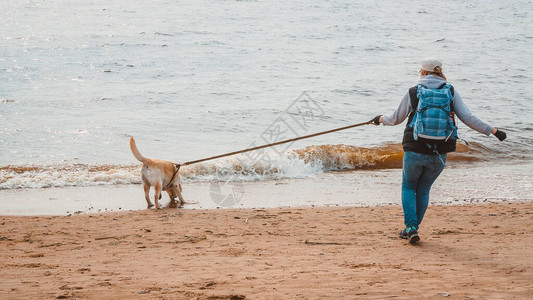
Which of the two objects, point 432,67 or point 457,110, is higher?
point 432,67

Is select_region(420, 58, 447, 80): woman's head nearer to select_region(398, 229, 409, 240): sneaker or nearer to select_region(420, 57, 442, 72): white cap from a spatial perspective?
select_region(420, 57, 442, 72): white cap

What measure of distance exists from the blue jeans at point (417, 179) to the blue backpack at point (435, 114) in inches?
9.1

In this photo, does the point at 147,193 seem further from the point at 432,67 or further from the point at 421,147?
the point at 432,67

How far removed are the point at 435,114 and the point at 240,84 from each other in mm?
12866

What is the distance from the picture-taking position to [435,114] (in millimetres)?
4562

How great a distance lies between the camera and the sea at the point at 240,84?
997 centimetres

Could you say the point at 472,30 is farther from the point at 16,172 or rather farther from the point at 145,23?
the point at 16,172

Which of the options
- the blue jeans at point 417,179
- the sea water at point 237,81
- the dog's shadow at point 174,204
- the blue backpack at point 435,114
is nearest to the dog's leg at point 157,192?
the dog's shadow at point 174,204

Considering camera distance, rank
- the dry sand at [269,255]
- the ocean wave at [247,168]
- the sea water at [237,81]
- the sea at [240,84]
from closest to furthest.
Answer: the dry sand at [269,255] → the ocean wave at [247,168] → the sea at [240,84] → the sea water at [237,81]

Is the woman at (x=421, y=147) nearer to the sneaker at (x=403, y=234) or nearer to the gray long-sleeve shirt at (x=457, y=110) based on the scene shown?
the gray long-sleeve shirt at (x=457, y=110)

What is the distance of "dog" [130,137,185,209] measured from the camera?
693 centimetres

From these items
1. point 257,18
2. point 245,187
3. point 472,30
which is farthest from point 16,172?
point 472,30

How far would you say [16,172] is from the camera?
9.07 m

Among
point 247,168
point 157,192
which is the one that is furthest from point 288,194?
point 157,192
